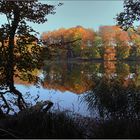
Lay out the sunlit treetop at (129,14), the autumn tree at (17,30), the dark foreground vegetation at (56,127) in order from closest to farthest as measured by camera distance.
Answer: the dark foreground vegetation at (56,127), the autumn tree at (17,30), the sunlit treetop at (129,14)

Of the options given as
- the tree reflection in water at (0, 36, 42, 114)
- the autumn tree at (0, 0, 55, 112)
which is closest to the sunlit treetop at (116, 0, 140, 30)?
the autumn tree at (0, 0, 55, 112)

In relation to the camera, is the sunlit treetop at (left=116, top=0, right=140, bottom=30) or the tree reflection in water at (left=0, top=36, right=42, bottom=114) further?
the sunlit treetop at (left=116, top=0, right=140, bottom=30)

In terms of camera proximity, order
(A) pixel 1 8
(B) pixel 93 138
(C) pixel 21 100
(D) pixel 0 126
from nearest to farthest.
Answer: (B) pixel 93 138 → (D) pixel 0 126 → (A) pixel 1 8 → (C) pixel 21 100

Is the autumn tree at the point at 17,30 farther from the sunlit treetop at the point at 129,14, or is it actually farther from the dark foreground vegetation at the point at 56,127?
the sunlit treetop at the point at 129,14

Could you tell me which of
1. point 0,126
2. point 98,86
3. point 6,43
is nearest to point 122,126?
point 0,126

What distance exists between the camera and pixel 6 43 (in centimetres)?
711

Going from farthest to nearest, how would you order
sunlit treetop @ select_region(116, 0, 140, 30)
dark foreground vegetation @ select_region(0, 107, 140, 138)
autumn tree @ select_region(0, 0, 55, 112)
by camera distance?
1. sunlit treetop @ select_region(116, 0, 140, 30)
2. autumn tree @ select_region(0, 0, 55, 112)
3. dark foreground vegetation @ select_region(0, 107, 140, 138)

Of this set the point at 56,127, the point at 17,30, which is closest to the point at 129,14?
the point at 17,30

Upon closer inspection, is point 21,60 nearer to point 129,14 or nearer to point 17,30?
point 17,30

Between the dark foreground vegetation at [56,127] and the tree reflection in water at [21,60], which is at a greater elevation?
the tree reflection in water at [21,60]

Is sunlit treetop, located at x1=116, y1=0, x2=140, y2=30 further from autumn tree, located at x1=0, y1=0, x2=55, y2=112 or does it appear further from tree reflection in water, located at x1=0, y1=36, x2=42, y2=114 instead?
tree reflection in water, located at x1=0, y1=36, x2=42, y2=114

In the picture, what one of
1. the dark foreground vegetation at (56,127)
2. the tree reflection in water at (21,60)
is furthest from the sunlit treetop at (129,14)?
the dark foreground vegetation at (56,127)

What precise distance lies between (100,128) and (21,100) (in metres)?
2.62

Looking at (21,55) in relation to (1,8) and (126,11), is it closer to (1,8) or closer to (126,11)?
(1,8)
